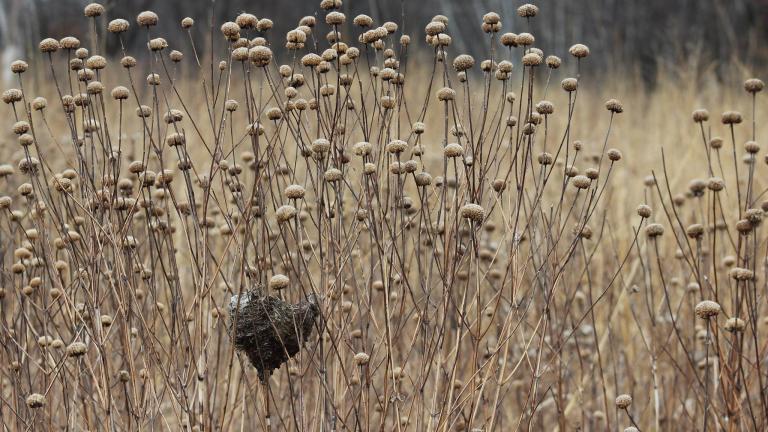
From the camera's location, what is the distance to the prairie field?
1.62 m

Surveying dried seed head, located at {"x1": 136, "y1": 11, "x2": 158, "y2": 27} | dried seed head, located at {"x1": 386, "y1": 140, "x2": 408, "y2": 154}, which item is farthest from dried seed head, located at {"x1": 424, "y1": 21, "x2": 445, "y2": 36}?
dried seed head, located at {"x1": 136, "y1": 11, "x2": 158, "y2": 27}

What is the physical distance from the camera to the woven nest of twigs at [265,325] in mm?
1705

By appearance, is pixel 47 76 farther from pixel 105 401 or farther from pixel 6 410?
pixel 105 401

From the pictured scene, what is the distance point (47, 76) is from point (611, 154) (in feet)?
23.7

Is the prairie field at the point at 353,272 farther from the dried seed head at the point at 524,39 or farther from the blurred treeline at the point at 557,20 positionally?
the blurred treeline at the point at 557,20

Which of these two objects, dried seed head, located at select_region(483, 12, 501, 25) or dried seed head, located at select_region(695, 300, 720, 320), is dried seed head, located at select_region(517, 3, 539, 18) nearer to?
dried seed head, located at select_region(483, 12, 501, 25)

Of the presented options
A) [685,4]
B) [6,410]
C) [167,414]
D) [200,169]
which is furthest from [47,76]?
[685,4]

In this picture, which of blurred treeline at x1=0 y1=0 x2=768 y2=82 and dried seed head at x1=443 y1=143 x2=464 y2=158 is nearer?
dried seed head at x1=443 y1=143 x2=464 y2=158

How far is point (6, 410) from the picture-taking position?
7.73 feet

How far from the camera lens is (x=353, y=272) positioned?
64.6 inches

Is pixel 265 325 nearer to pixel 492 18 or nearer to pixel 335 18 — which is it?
pixel 335 18

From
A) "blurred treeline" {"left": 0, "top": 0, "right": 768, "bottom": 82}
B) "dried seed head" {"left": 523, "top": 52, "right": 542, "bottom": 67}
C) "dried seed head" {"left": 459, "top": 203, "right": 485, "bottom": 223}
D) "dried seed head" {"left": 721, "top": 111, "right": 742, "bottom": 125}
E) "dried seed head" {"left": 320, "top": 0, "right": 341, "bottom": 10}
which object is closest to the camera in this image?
"dried seed head" {"left": 459, "top": 203, "right": 485, "bottom": 223}

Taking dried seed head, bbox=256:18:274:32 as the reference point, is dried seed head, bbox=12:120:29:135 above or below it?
below

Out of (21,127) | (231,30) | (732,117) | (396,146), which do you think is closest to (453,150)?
(396,146)
